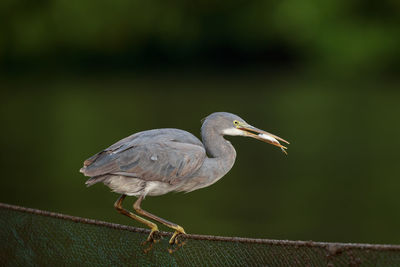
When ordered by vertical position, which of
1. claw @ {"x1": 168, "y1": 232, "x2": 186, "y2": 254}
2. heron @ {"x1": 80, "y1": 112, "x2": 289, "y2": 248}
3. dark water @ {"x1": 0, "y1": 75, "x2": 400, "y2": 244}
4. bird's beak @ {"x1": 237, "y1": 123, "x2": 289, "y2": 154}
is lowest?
dark water @ {"x1": 0, "y1": 75, "x2": 400, "y2": 244}

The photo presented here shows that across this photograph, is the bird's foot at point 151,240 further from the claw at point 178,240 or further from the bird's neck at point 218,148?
the bird's neck at point 218,148

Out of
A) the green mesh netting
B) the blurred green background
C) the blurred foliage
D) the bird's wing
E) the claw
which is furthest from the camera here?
the blurred foliage

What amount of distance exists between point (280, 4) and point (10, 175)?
21704 mm

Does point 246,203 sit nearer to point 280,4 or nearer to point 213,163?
point 213,163

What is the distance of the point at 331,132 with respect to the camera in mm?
17938

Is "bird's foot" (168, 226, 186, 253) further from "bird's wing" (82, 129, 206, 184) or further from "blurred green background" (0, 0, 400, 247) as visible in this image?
"blurred green background" (0, 0, 400, 247)

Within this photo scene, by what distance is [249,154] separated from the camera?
1609cm

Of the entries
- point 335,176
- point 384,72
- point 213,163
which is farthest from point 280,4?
point 213,163

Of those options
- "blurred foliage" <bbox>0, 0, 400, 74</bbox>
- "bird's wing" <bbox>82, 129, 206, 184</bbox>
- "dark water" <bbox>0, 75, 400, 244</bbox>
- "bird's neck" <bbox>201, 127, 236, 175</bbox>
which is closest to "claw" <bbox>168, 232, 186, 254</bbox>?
"bird's wing" <bbox>82, 129, 206, 184</bbox>

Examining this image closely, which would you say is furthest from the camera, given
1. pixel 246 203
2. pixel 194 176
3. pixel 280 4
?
pixel 280 4

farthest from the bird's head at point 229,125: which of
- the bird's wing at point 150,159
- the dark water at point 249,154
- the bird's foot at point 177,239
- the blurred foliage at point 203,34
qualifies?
the blurred foliage at point 203,34

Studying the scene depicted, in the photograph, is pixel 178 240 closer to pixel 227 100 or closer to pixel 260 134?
pixel 260 134

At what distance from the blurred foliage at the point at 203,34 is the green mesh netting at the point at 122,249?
2722 cm

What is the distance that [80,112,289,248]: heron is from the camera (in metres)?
4.12
